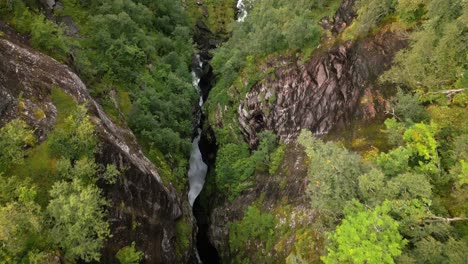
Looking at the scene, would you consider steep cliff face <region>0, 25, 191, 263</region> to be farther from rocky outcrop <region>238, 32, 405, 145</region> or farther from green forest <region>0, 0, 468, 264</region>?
rocky outcrop <region>238, 32, 405, 145</region>

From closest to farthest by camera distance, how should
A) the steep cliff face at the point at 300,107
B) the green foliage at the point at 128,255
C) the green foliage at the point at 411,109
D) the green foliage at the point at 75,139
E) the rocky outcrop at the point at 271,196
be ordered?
1. the green foliage at the point at 411,109
2. the green foliage at the point at 75,139
3. the green foliage at the point at 128,255
4. the steep cliff face at the point at 300,107
5. the rocky outcrop at the point at 271,196

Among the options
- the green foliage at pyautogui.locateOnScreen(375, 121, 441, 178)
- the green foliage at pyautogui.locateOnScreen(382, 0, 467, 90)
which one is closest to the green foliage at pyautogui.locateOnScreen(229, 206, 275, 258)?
the green foliage at pyautogui.locateOnScreen(375, 121, 441, 178)

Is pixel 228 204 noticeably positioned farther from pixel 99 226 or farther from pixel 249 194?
pixel 99 226

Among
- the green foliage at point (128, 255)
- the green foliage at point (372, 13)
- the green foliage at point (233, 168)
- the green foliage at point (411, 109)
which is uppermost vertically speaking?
the green foliage at point (372, 13)

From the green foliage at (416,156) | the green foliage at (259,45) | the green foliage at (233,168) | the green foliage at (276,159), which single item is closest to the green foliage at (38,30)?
the green foliage at (233,168)

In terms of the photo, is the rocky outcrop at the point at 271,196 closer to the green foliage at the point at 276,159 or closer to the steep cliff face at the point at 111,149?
the green foliage at the point at 276,159

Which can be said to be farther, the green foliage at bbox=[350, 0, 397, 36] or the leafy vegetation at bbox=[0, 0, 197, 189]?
the leafy vegetation at bbox=[0, 0, 197, 189]
